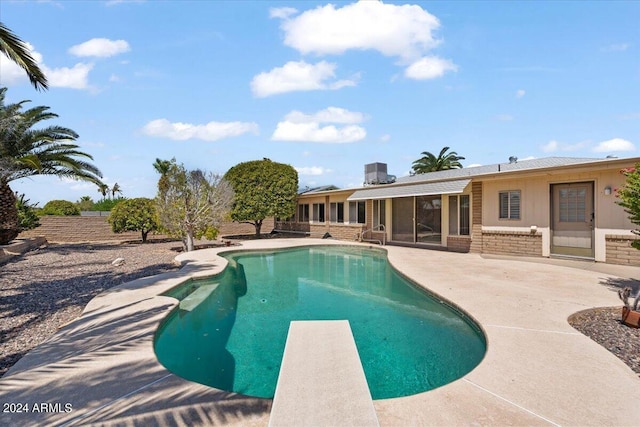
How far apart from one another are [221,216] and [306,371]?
16.3 meters

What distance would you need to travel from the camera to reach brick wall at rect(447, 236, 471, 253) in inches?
609

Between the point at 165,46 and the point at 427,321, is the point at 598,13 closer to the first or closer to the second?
the point at 427,321

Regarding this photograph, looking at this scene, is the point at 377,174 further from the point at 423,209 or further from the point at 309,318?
the point at 309,318

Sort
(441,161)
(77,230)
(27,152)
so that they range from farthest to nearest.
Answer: (441,161), (77,230), (27,152)

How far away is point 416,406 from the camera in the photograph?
3471 mm

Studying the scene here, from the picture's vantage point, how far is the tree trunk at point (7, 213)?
15.5m

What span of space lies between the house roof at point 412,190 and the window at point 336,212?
7.41 feet

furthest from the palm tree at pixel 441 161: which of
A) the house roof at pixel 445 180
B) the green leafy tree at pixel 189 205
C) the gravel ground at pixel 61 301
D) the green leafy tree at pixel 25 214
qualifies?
the green leafy tree at pixel 25 214

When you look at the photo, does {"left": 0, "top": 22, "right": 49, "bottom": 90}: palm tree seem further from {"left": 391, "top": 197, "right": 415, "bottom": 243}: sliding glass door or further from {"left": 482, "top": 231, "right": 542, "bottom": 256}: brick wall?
{"left": 482, "top": 231, "right": 542, "bottom": 256}: brick wall

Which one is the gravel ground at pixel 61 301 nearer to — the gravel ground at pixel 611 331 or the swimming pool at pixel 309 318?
the gravel ground at pixel 611 331

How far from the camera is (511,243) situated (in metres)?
13.8

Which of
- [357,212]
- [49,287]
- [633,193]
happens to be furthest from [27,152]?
[633,193]

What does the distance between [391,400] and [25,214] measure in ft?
77.8

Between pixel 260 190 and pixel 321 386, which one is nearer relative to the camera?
pixel 321 386
